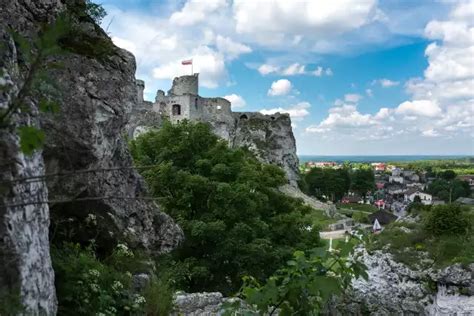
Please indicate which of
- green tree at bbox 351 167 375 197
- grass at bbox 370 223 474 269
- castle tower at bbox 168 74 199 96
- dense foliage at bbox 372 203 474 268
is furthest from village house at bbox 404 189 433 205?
grass at bbox 370 223 474 269

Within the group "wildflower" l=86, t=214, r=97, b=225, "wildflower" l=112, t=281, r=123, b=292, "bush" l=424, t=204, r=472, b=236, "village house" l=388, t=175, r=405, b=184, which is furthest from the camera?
"village house" l=388, t=175, r=405, b=184

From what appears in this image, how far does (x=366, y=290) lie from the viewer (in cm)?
985

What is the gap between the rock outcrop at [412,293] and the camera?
961 cm

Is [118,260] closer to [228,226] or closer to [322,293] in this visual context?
[322,293]

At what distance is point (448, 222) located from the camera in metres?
11.5

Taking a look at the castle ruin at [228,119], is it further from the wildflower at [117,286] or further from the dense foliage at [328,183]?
the wildflower at [117,286]

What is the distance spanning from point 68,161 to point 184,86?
49.3m

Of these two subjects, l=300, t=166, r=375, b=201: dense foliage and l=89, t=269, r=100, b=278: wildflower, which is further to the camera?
l=300, t=166, r=375, b=201: dense foliage

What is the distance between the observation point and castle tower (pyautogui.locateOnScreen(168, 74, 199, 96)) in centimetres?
5462

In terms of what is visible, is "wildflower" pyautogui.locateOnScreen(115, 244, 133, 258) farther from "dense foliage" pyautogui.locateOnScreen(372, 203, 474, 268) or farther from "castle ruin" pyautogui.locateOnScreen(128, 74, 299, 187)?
"castle ruin" pyautogui.locateOnScreen(128, 74, 299, 187)

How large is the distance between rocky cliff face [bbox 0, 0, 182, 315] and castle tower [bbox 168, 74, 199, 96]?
46.6m

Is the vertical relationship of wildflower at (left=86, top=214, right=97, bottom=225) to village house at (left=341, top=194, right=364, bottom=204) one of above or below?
above

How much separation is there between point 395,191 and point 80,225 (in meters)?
129

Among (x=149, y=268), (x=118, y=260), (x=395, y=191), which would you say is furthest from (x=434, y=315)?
(x=395, y=191)
